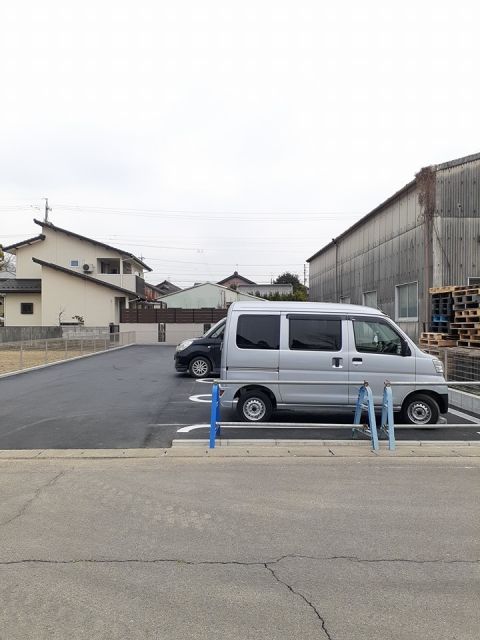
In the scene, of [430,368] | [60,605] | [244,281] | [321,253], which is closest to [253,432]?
[430,368]

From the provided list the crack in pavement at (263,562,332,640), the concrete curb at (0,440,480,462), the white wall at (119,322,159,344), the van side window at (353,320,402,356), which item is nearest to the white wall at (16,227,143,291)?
the white wall at (119,322,159,344)

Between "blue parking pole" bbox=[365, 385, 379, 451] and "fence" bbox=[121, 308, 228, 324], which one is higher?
"fence" bbox=[121, 308, 228, 324]

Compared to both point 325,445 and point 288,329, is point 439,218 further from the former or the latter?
point 325,445

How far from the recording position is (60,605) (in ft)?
10.4

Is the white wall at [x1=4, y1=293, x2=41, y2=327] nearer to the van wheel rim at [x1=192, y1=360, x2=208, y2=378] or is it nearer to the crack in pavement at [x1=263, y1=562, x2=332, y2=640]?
the van wheel rim at [x1=192, y1=360, x2=208, y2=378]

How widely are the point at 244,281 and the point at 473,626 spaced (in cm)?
9328

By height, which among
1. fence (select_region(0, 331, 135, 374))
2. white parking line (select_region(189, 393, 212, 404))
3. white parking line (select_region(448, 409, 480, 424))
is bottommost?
white parking line (select_region(448, 409, 480, 424))

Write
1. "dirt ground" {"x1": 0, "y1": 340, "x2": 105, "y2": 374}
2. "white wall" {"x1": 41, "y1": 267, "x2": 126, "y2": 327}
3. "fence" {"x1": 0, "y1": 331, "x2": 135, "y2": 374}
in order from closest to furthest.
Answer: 1. "dirt ground" {"x1": 0, "y1": 340, "x2": 105, "y2": 374}
2. "fence" {"x1": 0, "y1": 331, "x2": 135, "y2": 374}
3. "white wall" {"x1": 41, "y1": 267, "x2": 126, "y2": 327}

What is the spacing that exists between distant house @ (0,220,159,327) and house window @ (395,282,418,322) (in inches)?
985

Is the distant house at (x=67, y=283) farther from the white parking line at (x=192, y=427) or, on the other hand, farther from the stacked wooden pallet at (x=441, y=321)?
the white parking line at (x=192, y=427)

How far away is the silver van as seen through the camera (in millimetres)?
8352

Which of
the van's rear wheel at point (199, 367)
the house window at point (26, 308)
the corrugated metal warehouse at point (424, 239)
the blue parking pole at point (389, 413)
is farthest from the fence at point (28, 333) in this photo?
the blue parking pole at point (389, 413)

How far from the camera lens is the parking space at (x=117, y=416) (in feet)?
26.1

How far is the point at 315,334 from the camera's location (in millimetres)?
8523
